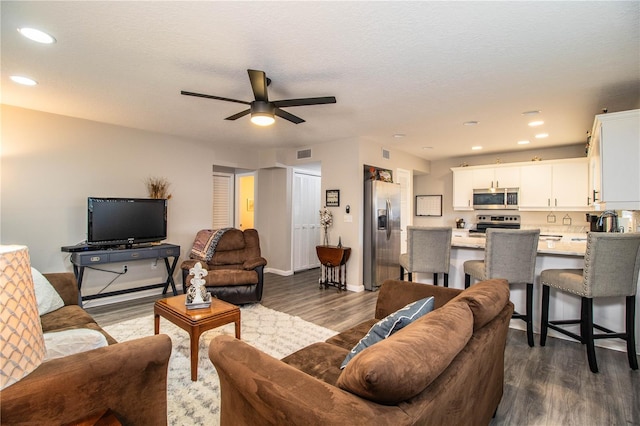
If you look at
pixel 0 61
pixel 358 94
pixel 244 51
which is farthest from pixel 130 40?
pixel 358 94

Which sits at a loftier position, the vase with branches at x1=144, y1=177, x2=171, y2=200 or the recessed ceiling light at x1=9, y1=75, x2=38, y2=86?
the recessed ceiling light at x1=9, y1=75, x2=38, y2=86

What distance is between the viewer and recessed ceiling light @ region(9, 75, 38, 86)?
9.50ft

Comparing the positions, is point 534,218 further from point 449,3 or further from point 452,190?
point 449,3

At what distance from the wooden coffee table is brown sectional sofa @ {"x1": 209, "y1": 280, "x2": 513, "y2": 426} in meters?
1.05

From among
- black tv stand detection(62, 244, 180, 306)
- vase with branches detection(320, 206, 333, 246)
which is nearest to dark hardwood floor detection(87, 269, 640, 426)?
black tv stand detection(62, 244, 180, 306)

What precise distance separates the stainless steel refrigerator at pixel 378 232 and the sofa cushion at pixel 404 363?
153 inches

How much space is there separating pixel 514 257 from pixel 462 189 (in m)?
3.96

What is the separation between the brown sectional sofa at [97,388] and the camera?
1075mm

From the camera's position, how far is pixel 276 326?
343cm

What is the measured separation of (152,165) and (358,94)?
3.43 metres

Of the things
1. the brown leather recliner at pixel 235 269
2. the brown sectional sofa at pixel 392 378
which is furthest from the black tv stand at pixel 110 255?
the brown sectional sofa at pixel 392 378

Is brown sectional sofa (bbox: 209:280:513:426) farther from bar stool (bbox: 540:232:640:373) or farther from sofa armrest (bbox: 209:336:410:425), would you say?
bar stool (bbox: 540:232:640:373)

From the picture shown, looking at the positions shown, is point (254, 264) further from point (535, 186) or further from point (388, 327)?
point (535, 186)

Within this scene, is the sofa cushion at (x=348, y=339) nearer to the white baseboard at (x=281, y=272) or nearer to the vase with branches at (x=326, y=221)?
the vase with branches at (x=326, y=221)
